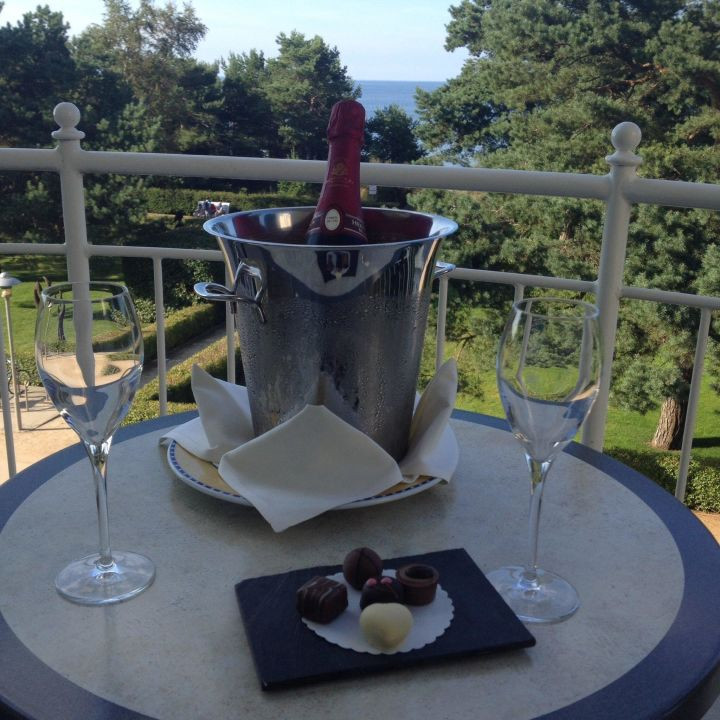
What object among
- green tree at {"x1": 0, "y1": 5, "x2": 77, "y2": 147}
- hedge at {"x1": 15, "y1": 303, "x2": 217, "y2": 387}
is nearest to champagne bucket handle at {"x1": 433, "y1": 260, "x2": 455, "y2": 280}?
hedge at {"x1": 15, "y1": 303, "x2": 217, "y2": 387}

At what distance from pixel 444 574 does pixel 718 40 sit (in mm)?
10815

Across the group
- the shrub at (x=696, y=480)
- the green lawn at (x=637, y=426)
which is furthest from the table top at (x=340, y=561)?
the shrub at (x=696, y=480)

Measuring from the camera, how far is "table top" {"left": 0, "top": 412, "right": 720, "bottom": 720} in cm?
54

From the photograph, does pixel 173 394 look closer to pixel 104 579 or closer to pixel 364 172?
pixel 364 172

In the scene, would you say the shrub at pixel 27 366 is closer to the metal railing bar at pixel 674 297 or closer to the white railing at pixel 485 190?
the white railing at pixel 485 190

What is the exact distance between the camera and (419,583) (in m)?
0.61

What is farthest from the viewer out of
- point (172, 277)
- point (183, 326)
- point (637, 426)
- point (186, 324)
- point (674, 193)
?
point (172, 277)

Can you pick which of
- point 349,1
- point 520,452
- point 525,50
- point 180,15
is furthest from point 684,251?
point 349,1

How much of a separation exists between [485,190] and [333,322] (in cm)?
96

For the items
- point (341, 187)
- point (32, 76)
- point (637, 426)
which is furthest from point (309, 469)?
point (32, 76)

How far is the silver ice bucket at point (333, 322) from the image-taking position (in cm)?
74

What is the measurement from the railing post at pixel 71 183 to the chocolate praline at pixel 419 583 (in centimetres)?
131

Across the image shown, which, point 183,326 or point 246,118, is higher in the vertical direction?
point 246,118

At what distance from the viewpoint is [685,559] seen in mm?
726
